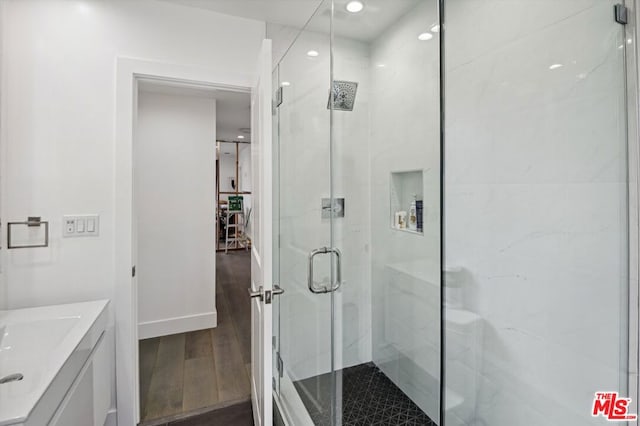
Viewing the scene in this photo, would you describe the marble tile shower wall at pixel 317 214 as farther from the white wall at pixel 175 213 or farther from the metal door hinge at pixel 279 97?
the white wall at pixel 175 213

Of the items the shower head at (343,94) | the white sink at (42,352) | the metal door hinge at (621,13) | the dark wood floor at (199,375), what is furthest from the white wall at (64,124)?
the metal door hinge at (621,13)

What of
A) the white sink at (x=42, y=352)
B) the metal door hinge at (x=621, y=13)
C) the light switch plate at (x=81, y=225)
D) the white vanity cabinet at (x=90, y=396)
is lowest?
the white vanity cabinet at (x=90, y=396)

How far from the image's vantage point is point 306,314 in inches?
76.6

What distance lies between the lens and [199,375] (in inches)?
92.0

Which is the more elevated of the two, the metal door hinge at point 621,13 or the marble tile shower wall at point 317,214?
the metal door hinge at point 621,13

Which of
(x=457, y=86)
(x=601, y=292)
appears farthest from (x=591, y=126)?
(x=457, y=86)

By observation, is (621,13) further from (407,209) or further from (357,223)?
(357,223)

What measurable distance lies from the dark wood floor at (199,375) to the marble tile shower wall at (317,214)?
0.56 meters

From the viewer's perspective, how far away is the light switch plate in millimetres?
1682

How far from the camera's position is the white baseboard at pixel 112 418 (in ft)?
5.73

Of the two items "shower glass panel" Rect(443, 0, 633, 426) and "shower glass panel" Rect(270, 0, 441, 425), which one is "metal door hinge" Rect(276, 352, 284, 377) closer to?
"shower glass panel" Rect(270, 0, 441, 425)

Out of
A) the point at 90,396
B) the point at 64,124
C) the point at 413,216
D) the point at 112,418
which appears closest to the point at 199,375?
the point at 112,418

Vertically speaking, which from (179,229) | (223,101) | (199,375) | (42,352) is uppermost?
(223,101)

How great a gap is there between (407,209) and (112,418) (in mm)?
2058
